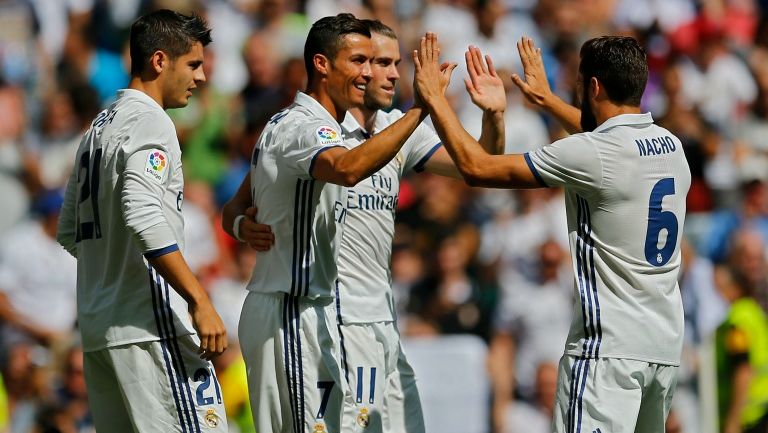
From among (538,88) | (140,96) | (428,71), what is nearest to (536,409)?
(538,88)

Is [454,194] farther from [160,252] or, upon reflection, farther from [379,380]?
[160,252]

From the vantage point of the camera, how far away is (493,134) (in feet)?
24.0

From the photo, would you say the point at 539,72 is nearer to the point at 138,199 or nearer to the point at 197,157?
the point at 138,199

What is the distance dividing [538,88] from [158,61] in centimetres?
Result: 216

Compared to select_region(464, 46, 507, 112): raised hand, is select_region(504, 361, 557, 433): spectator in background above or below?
below

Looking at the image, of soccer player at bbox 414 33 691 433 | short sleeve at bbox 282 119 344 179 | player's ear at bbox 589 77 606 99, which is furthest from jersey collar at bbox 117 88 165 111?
player's ear at bbox 589 77 606 99

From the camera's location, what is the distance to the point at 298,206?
6.58 m

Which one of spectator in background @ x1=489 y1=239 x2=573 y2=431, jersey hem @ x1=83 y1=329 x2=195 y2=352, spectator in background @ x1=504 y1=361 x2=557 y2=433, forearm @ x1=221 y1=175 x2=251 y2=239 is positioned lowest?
spectator in background @ x1=504 y1=361 x2=557 y2=433

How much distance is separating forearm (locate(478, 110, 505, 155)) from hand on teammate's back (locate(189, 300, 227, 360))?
89.1 inches

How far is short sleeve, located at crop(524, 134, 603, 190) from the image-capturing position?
609 cm

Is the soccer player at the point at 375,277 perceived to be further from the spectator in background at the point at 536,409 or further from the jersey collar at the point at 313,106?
the spectator in background at the point at 536,409

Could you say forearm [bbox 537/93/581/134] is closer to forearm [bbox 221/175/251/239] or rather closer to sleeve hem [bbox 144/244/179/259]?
forearm [bbox 221/175/251/239]

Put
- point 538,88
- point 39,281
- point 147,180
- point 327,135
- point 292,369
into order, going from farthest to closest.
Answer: point 39,281 → point 538,88 → point 292,369 → point 327,135 → point 147,180

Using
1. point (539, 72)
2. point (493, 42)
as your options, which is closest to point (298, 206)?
point (539, 72)
